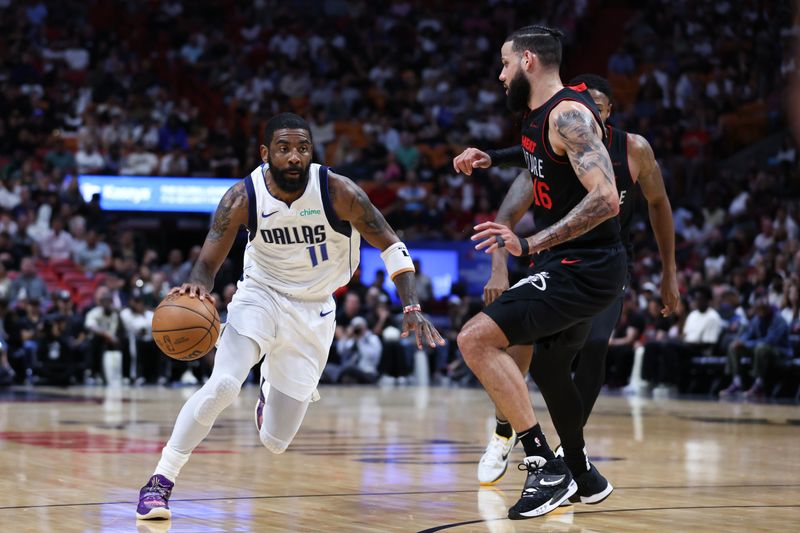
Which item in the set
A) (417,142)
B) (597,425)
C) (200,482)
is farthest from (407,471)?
(417,142)

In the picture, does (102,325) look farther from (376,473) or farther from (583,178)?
(583,178)

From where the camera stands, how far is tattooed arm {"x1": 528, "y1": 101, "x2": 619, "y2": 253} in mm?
5555

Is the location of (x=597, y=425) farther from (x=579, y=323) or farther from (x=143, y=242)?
(x=143, y=242)

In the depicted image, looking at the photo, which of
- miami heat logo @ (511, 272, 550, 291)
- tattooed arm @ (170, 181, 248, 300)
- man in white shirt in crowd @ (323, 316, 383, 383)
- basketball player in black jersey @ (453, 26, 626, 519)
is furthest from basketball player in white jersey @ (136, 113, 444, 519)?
man in white shirt in crowd @ (323, 316, 383, 383)

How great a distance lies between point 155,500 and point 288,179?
1.71 metres

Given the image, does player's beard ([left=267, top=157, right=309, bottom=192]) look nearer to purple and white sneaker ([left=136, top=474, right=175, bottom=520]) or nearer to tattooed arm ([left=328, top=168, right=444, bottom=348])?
tattooed arm ([left=328, top=168, right=444, bottom=348])

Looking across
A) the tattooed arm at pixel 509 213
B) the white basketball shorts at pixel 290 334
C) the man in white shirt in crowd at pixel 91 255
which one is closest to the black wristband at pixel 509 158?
the tattooed arm at pixel 509 213

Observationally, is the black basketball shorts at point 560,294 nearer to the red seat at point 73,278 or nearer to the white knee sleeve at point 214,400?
the white knee sleeve at point 214,400

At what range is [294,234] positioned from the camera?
20.9 ft

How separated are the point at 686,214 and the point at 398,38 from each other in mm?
9096

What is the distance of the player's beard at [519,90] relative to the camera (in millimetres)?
5953

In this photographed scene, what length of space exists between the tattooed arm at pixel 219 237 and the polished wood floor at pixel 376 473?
112cm

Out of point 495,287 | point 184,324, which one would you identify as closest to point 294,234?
point 184,324

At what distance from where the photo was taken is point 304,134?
6.32 meters
